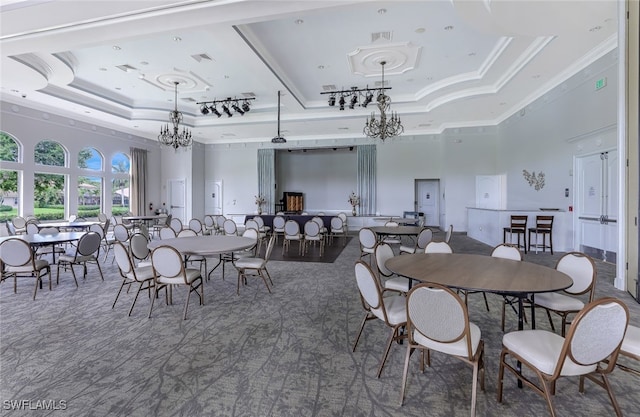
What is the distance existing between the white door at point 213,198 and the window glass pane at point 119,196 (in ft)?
10.7

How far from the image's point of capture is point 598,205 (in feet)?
19.7

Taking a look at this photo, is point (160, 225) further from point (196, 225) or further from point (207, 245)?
point (207, 245)

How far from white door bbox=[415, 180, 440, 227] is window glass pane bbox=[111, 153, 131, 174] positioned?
472 inches

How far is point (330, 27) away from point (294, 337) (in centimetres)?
513

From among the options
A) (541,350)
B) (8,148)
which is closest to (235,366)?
(541,350)

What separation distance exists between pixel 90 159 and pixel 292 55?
872cm

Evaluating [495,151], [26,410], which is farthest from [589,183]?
[26,410]

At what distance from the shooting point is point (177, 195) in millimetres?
13109

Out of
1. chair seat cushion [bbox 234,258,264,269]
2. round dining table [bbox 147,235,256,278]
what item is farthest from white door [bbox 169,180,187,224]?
chair seat cushion [bbox 234,258,264,269]

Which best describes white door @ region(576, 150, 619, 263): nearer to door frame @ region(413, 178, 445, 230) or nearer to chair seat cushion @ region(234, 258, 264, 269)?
door frame @ region(413, 178, 445, 230)

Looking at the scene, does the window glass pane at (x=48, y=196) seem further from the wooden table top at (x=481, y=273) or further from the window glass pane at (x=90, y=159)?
the wooden table top at (x=481, y=273)

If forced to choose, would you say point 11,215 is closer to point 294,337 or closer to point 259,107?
point 259,107

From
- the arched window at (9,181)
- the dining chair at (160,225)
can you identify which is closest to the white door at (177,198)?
the dining chair at (160,225)

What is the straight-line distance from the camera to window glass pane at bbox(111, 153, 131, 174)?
437 inches
